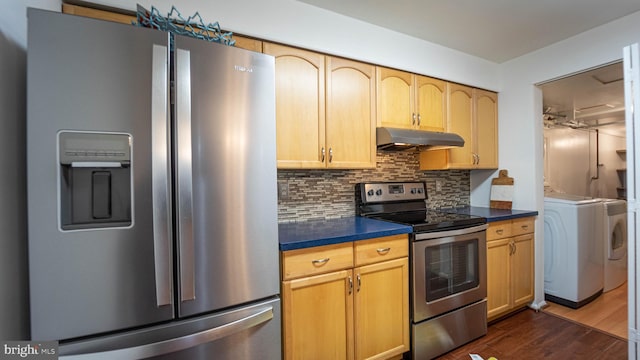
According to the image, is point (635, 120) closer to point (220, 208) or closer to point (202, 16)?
point (220, 208)

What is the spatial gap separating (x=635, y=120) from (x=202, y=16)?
2.59 m

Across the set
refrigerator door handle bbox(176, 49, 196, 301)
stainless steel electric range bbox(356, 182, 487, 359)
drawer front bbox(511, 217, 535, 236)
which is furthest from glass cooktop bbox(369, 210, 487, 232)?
refrigerator door handle bbox(176, 49, 196, 301)

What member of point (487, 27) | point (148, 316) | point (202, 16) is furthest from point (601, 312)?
point (202, 16)

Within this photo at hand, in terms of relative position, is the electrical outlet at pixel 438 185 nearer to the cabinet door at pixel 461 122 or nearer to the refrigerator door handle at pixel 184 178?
the cabinet door at pixel 461 122

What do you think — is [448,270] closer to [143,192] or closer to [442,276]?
[442,276]

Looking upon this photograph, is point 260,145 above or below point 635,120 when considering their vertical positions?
below

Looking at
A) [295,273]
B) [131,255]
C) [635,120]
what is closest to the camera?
[131,255]

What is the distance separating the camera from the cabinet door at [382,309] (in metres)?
1.62

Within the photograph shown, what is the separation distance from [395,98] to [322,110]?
668mm

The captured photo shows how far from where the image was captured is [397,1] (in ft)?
5.86

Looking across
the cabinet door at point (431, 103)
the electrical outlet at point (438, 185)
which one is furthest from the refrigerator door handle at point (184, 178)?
the electrical outlet at point (438, 185)

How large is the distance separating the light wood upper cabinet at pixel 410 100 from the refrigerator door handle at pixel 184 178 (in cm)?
140

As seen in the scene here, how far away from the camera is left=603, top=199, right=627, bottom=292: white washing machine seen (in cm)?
282

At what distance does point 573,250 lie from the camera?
101 inches
